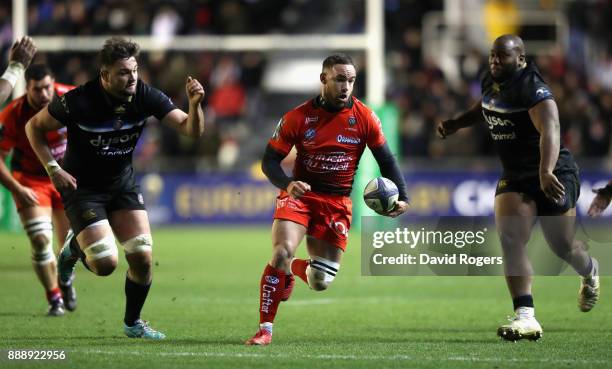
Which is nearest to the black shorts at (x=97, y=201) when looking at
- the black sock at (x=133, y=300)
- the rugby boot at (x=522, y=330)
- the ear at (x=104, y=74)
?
the black sock at (x=133, y=300)

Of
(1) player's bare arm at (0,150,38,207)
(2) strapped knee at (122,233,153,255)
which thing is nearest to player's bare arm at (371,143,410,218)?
(2) strapped knee at (122,233,153,255)

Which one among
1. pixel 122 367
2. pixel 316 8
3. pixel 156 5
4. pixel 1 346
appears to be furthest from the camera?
pixel 316 8

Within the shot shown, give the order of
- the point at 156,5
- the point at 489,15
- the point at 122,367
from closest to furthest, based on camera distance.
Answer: the point at 122,367, the point at 156,5, the point at 489,15

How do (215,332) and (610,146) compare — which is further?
(610,146)

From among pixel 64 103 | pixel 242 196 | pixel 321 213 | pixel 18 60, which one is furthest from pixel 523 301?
pixel 242 196

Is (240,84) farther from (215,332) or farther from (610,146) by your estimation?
(215,332)

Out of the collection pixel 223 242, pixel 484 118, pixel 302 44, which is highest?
pixel 484 118

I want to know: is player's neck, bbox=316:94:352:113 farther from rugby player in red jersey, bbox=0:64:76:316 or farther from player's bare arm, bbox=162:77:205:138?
rugby player in red jersey, bbox=0:64:76:316

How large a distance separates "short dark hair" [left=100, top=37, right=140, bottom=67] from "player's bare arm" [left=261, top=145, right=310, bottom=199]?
50.6 inches

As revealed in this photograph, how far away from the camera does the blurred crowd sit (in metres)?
22.8

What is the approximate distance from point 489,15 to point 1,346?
70.7 ft

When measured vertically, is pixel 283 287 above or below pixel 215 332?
above

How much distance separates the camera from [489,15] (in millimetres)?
28359

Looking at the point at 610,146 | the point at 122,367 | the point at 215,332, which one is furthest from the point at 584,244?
the point at 610,146
